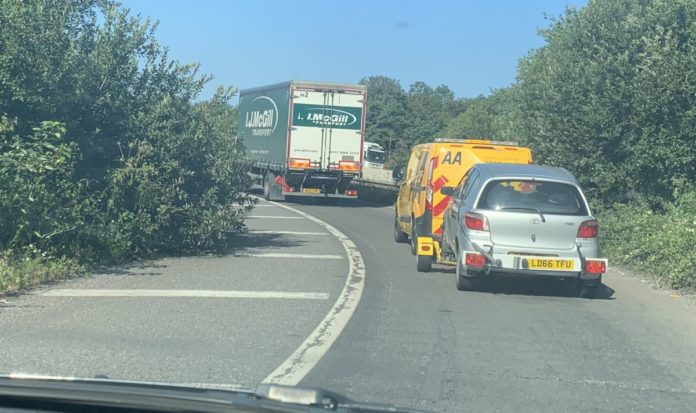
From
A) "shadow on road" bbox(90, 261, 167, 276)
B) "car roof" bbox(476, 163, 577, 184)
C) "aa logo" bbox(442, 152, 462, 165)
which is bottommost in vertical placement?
"shadow on road" bbox(90, 261, 167, 276)

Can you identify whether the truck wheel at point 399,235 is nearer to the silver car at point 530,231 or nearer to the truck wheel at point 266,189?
the silver car at point 530,231

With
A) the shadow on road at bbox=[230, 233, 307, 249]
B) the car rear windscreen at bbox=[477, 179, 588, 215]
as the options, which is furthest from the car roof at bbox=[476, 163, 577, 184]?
the shadow on road at bbox=[230, 233, 307, 249]

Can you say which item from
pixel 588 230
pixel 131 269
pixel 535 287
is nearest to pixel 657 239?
pixel 535 287

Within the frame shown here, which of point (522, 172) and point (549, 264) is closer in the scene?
point (549, 264)

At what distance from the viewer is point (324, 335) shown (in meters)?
7.69

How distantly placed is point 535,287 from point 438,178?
3.02m

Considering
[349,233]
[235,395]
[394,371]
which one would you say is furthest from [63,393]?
[349,233]

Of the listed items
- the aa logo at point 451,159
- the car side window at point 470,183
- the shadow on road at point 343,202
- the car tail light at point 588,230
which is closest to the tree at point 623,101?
the aa logo at point 451,159

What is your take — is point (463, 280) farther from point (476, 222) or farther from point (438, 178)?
point (438, 178)

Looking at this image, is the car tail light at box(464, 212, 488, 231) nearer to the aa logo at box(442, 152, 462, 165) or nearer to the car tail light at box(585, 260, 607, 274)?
the car tail light at box(585, 260, 607, 274)

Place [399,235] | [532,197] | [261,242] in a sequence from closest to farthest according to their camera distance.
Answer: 1. [532,197]
2. [261,242]
3. [399,235]

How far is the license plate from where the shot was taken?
10.1 meters

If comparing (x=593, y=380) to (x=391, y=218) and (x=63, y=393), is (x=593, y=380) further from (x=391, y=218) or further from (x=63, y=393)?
(x=391, y=218)

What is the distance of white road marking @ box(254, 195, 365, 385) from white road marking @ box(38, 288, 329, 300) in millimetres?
509
